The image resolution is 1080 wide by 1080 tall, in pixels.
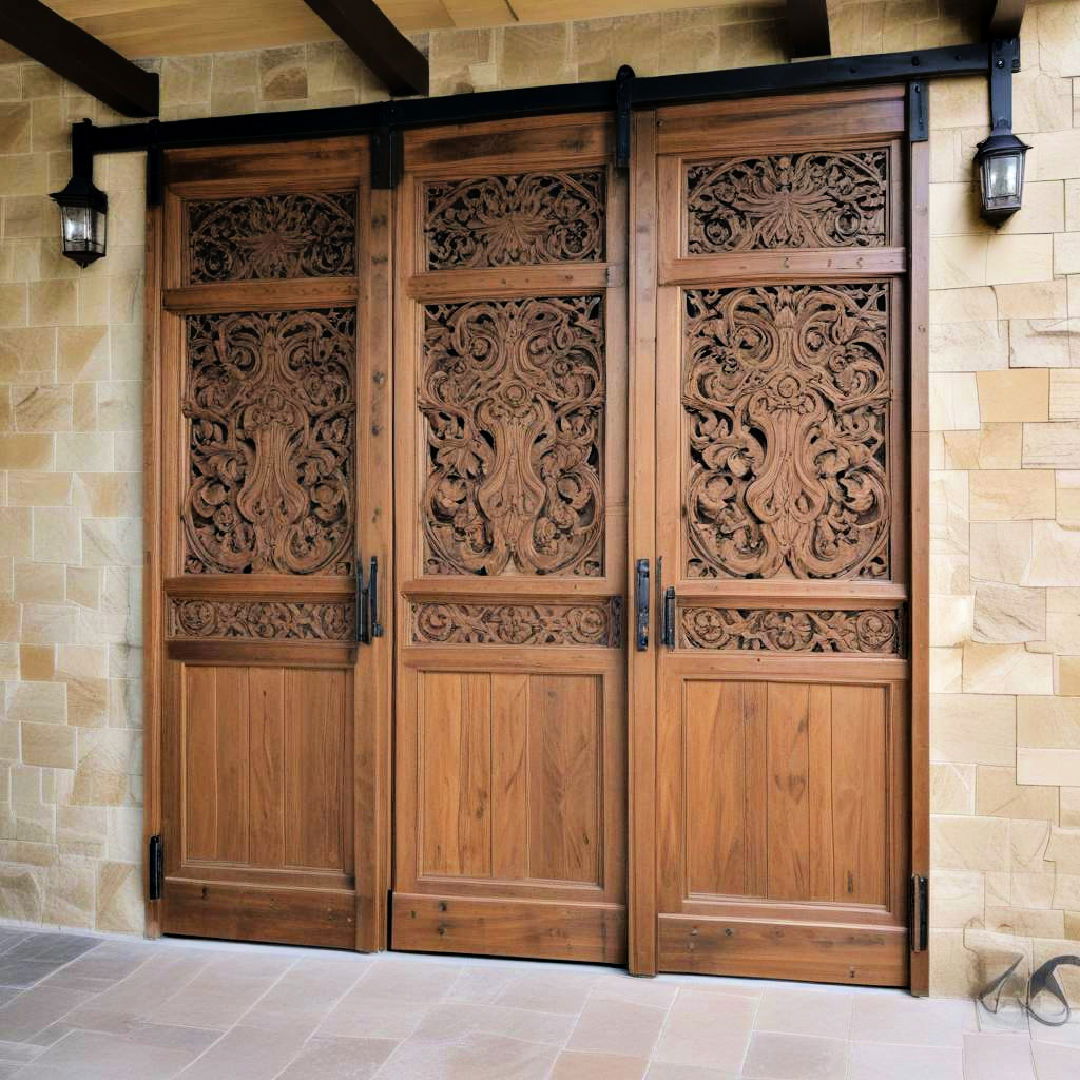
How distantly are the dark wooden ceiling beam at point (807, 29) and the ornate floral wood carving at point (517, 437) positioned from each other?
3.12 ft

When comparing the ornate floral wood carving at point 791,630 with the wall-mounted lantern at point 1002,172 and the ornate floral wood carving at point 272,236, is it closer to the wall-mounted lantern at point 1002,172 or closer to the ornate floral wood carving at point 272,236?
the wall-mounted lantern at point 1002,172

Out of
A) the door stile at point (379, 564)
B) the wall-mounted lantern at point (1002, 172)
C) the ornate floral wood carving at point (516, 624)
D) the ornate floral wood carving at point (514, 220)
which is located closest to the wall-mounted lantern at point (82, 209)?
the door stile at point (379, 564)

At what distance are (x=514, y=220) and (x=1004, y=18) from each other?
5.02 feet

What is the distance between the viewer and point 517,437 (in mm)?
3457

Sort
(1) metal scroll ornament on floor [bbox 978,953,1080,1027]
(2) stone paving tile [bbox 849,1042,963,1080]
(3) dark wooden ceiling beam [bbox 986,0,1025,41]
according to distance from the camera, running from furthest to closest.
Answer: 1. (1) metal scroll ornament on floor [bbox 978,953,1080,1027]
2. (3) dark wooden ceiling beam [bbox 986,0,1025,41]
3. (2) stone paving tile [bbox 849,1042,963,1080]

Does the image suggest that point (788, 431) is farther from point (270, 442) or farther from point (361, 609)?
point (270, 442)

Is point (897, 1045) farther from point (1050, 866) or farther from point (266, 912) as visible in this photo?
point (266, 912)

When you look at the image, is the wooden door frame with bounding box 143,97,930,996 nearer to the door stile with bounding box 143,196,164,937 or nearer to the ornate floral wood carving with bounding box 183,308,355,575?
the door stile with bounding box 143,196,164,937

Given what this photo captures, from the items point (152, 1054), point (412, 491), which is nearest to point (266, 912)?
point (152, 1054)

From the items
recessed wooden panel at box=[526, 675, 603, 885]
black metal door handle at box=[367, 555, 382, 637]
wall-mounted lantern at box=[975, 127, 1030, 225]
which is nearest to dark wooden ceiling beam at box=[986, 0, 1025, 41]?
wall-mounted lantern at box=[975, 127, 1030, 225]

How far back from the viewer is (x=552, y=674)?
3.45 metres

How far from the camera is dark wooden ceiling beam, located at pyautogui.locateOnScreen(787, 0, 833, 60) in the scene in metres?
3.03

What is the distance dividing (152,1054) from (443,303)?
2.36 m

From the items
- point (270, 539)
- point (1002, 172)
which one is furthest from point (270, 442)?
point (1002, 172)
